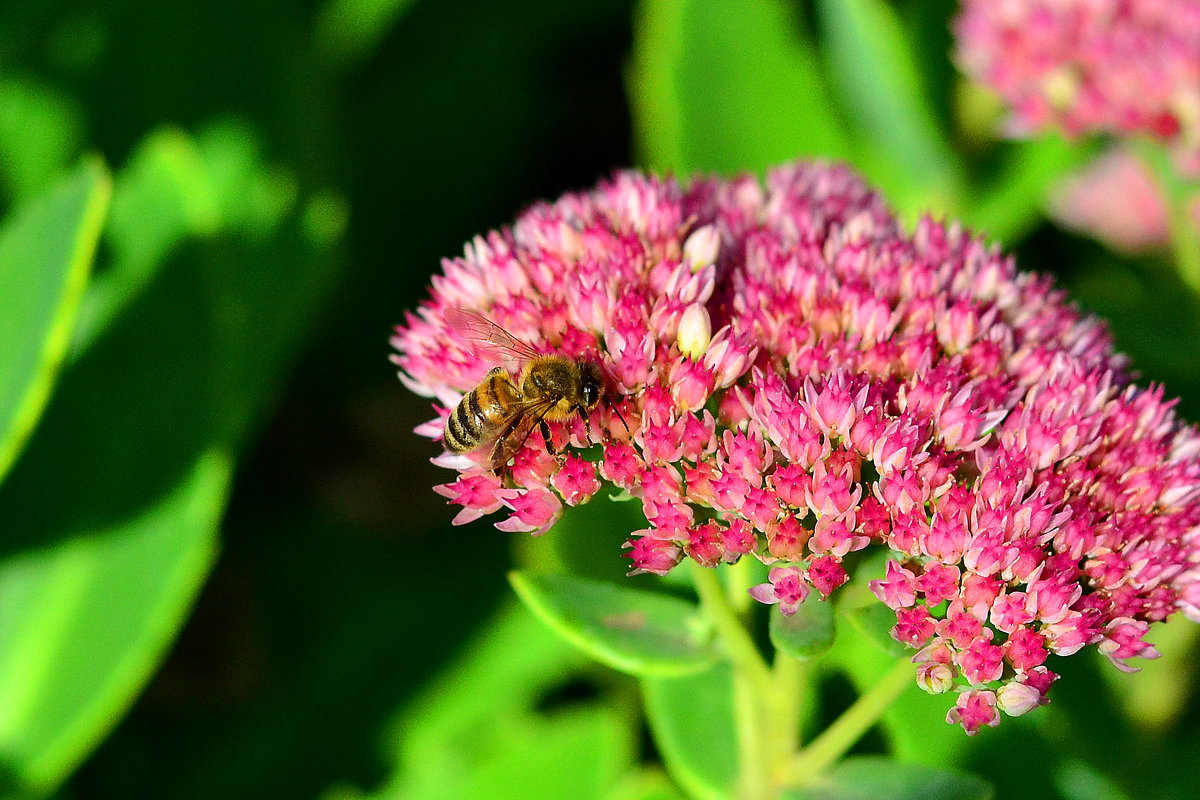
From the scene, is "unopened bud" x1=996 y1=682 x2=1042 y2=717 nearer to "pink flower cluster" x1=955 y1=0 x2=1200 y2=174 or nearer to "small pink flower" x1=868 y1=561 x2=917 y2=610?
"small pink flower" x1=868 y1=561 x2=917 y2=610

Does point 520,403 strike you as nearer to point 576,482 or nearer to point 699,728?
point 576,482

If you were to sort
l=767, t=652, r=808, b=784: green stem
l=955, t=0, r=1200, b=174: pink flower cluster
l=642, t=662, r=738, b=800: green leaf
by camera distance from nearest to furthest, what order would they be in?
l=767, t=652, r=808, b=784: green stem < l=642, t=662, r=738, b=800: green leaf < l=955, t=0, r=1200, b=174: pink flower cluster

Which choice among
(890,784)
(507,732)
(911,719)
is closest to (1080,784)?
(911,719)

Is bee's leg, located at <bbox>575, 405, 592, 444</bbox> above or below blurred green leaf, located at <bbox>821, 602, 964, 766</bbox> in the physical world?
above

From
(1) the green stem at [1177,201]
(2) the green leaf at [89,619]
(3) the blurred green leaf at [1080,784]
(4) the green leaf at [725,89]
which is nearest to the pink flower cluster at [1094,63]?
(1) the green stem at [1177,201]

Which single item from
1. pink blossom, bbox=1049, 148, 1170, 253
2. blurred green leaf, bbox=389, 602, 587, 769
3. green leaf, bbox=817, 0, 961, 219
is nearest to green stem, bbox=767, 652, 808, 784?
blurred green leaf, bbox=389, 602, 587, 769
